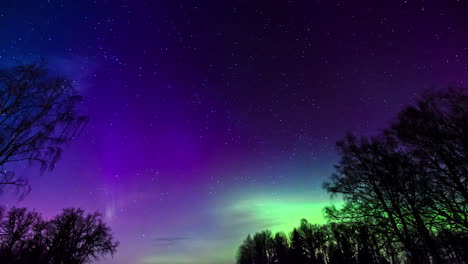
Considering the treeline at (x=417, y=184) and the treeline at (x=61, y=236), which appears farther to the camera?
the treeline at (x=61, y=236)

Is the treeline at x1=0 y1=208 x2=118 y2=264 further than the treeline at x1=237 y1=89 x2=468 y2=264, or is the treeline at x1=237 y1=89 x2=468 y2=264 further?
the treeline at x1=0 y1=208 x2=118 y2=264

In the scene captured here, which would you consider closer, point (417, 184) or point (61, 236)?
point (417, 184)

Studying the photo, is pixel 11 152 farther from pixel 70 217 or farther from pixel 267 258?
pixel 267 258

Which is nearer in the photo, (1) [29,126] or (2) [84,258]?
(1) [29,126]

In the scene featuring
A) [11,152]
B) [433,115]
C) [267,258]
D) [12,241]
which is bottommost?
[267,258]

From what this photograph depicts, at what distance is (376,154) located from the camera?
12531 mm

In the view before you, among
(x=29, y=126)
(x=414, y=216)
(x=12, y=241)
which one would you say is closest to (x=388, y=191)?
(x=414, y=216)

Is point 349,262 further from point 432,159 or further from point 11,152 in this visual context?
point 11,152

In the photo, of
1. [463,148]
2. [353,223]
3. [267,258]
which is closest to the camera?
[463,148]

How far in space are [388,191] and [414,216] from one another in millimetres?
1521

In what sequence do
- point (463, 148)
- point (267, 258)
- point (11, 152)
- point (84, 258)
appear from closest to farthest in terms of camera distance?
point (463, 148)
point (11, 152)
point (84, 258)
point (267, 258)

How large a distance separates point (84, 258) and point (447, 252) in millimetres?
36501

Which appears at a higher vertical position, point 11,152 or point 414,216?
point 11,152

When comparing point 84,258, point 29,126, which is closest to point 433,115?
point 29,126
